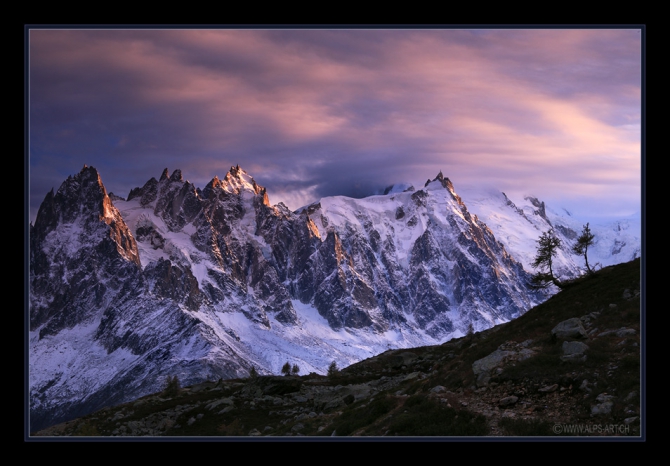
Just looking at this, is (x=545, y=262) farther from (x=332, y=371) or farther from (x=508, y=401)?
(x=332, y=371)

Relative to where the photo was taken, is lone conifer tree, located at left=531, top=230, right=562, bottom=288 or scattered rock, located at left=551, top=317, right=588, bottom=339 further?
lone conifer tree, located at left=531, top=230, right=562, bottom=288

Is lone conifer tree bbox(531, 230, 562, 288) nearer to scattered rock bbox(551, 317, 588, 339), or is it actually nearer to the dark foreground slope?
the dark foreground slope

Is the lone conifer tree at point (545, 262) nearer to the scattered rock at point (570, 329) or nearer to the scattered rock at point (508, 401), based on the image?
the scattered rock at point (570, 329)

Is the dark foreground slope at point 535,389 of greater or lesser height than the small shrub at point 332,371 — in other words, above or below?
above

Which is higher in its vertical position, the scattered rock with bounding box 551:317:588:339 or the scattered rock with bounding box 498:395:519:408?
the scattered rock with bounding box 551:317:588:339

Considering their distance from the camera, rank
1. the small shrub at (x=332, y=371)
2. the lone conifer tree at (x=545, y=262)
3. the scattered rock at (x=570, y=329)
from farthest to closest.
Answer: the small shrub at (x=332, y=371) < the lone conifer tree at (x=545, y=262) < the scattered rock at (x=570, y=329)

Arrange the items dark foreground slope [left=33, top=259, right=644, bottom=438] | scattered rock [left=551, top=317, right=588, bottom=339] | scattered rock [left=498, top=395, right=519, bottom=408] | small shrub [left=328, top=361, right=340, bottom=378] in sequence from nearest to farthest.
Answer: dark foreground slope [left=33, top=259, right=644, bottom=438] → scattered rock [left=498, top=395, right=519, bottom=408] → scattered rock [left=551, top=317, right=588, bottom=339] → small shrub [left=328, top=361, right=340, bottom=378]

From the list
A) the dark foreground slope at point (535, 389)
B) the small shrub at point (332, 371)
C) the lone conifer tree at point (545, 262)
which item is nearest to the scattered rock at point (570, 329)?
the dark foreground slope at point (535, 389)

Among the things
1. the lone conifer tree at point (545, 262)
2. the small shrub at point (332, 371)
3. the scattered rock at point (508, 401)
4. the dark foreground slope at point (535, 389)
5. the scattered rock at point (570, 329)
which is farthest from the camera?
the small shrub at point (332, 371)

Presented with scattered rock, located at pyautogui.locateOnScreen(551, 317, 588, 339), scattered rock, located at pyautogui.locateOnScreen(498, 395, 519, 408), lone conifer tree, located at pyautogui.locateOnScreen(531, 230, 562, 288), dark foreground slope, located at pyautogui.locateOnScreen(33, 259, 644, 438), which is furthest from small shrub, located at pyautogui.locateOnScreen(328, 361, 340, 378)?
scattered rock, located at pyautogui.locateOnScreen(498, 395, 519, 408)
